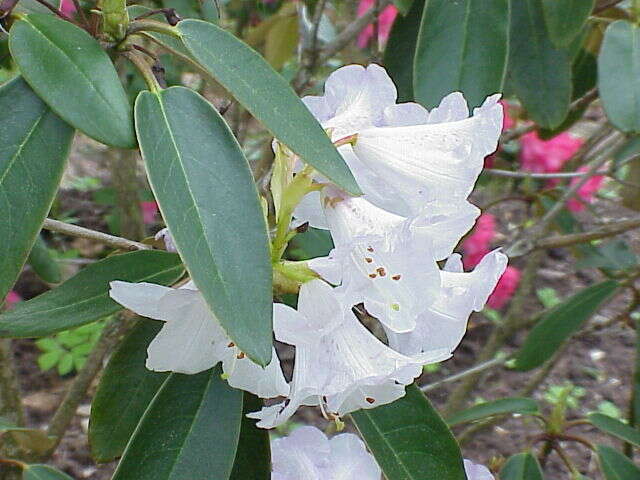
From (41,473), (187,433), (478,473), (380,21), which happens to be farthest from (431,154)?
(380,21)

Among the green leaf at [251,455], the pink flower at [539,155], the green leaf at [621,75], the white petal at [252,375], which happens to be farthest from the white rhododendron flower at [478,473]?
the pink flower at [539,155]

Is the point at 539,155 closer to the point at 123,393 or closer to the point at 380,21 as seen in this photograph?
the point at 380,21

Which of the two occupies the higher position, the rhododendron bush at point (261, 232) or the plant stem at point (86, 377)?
the rhododendron bush at point (261, 232)

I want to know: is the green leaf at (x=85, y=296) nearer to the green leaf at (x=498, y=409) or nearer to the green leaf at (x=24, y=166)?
the green leaf at (x=24, y=166)

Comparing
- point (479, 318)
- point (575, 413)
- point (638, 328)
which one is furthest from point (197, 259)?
point (479, 318)

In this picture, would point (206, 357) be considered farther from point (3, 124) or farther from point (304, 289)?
point (3, 124)

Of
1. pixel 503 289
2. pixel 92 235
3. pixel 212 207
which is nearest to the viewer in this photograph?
pixel 212 207

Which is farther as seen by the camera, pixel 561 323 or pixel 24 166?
pixel 561 323
